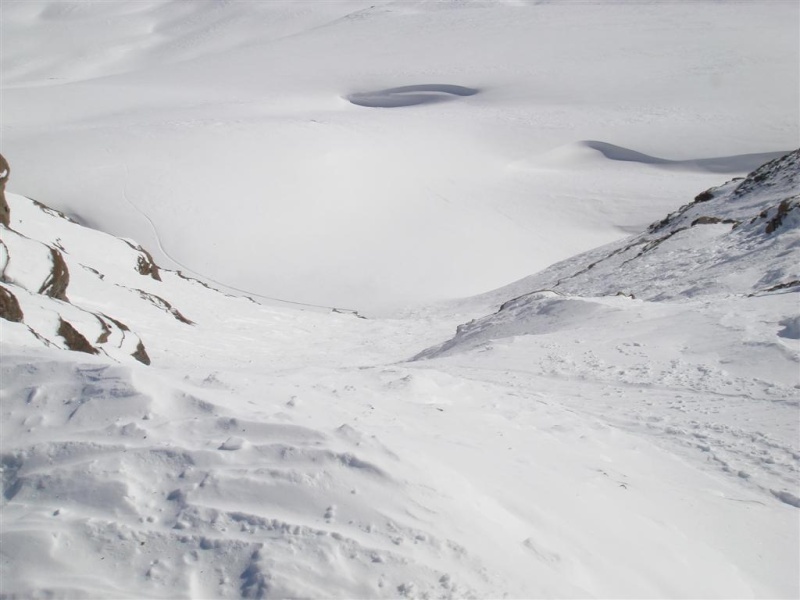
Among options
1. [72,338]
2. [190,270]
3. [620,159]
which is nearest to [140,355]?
[72,338]

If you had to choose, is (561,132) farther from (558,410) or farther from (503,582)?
(503,582)

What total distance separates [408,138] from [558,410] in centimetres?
2682

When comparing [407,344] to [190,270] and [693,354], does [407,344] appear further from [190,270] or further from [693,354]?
[190,270]

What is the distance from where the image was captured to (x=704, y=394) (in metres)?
5.55

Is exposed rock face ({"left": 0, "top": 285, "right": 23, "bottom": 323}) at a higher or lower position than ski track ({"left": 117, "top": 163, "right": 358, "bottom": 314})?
higher

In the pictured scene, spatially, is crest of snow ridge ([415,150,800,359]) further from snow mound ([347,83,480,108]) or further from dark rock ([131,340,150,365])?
snow mound ([347,83,480,108])

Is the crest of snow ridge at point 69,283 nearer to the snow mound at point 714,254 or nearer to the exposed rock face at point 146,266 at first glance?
the exposed rock face at point 146,266

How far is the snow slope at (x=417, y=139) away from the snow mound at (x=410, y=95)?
13 centimetres

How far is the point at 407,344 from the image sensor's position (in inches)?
492

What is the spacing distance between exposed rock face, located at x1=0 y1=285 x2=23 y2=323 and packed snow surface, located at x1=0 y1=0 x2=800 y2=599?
0.07 feet

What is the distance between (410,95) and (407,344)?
99.4 feet

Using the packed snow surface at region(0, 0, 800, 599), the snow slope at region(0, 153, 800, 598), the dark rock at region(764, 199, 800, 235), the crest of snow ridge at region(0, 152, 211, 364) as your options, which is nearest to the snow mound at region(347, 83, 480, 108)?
the packed snow surface at region(0, 0, 800, 599)

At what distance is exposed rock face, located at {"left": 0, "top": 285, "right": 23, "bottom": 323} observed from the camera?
243 inches

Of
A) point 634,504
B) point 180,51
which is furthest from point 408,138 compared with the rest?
point 180,51
